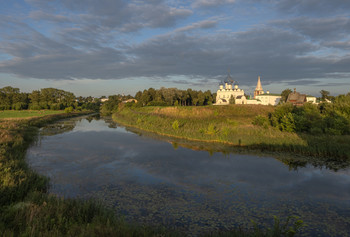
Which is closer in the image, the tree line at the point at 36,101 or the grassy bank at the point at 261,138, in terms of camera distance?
the grassy bank at the point at 261,138

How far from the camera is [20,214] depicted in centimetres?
771

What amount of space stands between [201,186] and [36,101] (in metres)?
126

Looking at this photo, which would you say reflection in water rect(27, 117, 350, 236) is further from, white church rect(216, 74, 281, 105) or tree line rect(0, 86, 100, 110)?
white church rect(216, 74, 281, 105)

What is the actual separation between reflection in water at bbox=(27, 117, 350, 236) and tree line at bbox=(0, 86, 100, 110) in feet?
261

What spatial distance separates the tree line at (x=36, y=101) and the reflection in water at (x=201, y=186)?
261ft

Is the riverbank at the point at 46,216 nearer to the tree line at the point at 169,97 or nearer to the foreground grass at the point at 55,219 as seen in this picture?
the foreground grass at the point at 55,219

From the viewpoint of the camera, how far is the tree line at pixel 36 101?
93900mm

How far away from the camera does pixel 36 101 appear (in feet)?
377

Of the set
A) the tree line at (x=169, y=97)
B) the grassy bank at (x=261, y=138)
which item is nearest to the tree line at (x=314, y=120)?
the grassy bank at (x=261, y=138)

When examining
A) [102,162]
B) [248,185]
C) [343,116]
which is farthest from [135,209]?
[343,116]

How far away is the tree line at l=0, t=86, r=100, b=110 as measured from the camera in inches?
3697

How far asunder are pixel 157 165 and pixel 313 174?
12387 millimetres

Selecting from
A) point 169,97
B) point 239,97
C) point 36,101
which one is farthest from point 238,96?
point 36,101

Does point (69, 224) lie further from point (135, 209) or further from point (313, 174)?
point (313, 174)
